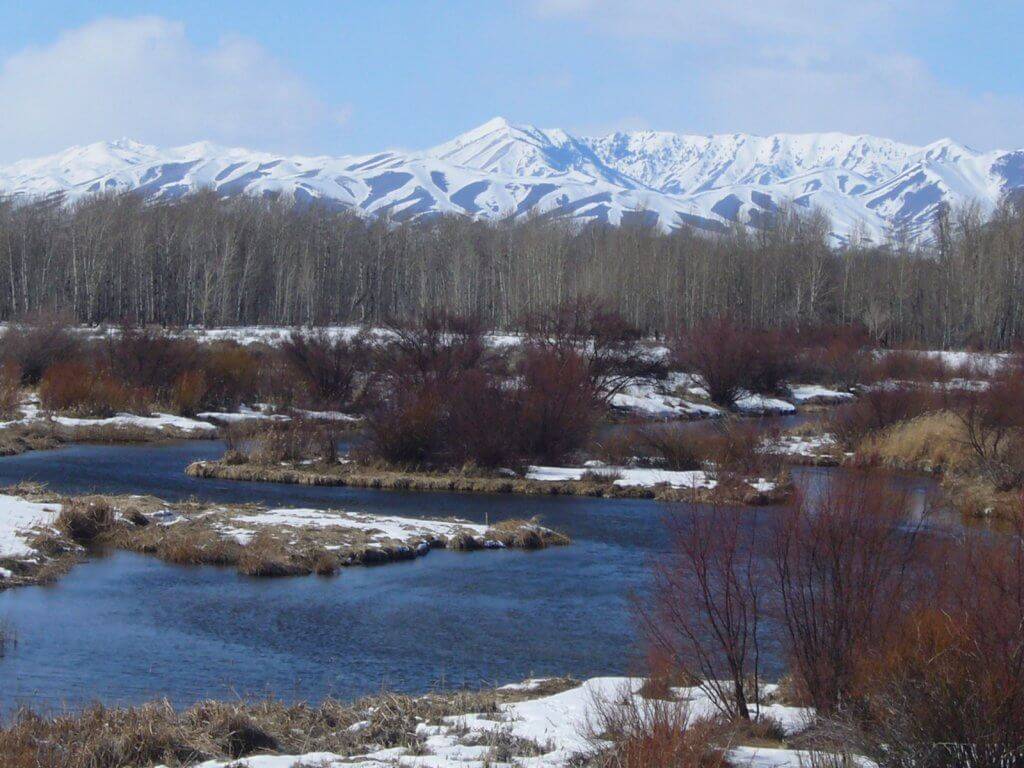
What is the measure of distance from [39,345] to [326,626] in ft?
128

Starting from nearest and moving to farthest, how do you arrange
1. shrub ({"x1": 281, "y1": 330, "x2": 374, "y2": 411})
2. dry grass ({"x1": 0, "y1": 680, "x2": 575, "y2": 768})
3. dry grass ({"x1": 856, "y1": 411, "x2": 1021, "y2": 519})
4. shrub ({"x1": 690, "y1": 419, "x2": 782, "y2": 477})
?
dry grass ({"x1": 0, "y1": 680, "x2": 575, "y2": 768})
dry grass ({"x1": 856, "y1": 411, "x2": 1021, "y2": 519})
shrub ({"x1": 690, "y1": 419, "x2": 782, "y2": 477})
shrub ({"x1": 281, "y1": 330, "x2": 374, "y2": 411})

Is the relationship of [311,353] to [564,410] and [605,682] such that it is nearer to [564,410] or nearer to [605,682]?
[564,410]

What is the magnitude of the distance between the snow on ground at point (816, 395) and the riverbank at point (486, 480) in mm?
29341

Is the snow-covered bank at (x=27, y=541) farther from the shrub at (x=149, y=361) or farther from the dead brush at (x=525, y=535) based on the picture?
the shrub at (x=149, y=361)

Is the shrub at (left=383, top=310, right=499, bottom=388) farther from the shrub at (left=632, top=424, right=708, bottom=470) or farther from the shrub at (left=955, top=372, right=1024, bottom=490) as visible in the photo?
the shrub at (left=955, top=372, right=1024, bottom=490)

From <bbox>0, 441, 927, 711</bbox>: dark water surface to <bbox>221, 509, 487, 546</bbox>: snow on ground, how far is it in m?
1.09

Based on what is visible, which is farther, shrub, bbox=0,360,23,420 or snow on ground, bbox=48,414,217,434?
shrub, bbox=0,360,23,420

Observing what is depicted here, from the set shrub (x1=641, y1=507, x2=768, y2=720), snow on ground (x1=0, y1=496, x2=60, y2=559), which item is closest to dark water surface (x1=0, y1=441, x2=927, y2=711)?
snow on ground (x1=0, y1=496, x2=60, y2=559)

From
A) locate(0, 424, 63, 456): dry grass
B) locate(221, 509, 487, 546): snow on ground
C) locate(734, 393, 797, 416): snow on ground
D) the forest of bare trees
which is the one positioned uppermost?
the forest of bare trees

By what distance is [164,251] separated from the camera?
93.4 m

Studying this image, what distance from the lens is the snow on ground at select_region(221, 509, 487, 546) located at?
24.8 meters

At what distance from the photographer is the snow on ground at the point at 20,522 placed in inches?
847

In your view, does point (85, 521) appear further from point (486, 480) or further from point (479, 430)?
point (479, 430)

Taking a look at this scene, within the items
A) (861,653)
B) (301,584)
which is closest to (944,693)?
(861,653)
